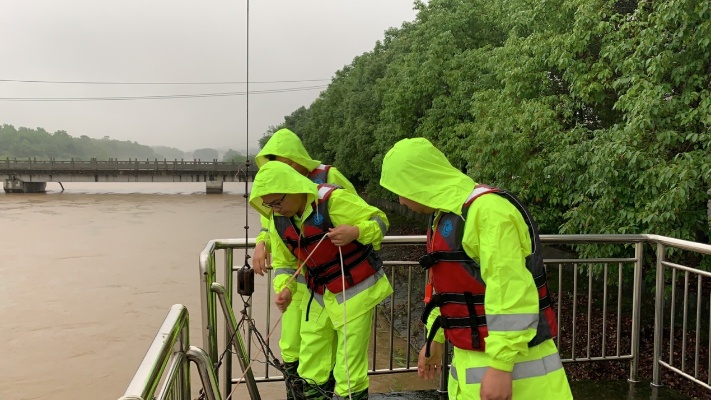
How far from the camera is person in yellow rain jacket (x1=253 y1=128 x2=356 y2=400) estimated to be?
3.60m

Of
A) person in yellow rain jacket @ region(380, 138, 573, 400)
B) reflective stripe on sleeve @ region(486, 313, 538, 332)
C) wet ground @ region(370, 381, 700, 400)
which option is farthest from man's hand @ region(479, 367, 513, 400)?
wet ground @ region(370, 381, 700, 400)

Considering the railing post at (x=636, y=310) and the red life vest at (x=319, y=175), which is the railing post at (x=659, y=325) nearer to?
the railing post at (x=636, y=310)

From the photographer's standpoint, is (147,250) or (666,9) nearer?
(666,9)

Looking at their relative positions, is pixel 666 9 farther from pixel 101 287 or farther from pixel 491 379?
pixel 101 287

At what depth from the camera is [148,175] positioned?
56250 mm

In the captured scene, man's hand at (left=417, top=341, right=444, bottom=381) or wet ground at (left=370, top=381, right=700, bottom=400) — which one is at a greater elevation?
man's hand at (left=417, top=341, right=444, bottom=381)

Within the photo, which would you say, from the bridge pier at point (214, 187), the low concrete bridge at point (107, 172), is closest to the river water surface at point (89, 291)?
the low concrete bridge at point (107, 172)

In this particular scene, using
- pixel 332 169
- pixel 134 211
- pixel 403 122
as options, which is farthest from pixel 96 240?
pixel 332 169

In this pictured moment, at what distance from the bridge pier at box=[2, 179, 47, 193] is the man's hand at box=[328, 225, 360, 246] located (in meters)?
61.2

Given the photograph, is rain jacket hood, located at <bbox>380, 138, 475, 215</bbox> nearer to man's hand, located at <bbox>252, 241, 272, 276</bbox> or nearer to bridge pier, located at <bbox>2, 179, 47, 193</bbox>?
man's hand, located at <bbox>252, 241, 272, 276</bbox>

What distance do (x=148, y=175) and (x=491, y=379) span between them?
58.3 meters

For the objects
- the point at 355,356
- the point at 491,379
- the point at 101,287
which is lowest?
the point at 101,287

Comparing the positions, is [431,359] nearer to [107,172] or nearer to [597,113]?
[597,113]

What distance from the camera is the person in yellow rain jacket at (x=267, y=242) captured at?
142 inches
